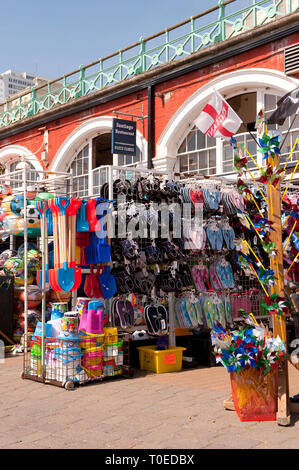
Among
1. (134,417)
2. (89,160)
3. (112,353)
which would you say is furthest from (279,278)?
(89,160)

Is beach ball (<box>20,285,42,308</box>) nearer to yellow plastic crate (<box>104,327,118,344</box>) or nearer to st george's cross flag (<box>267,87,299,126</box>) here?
yellow plastic crate (<box>104,327,118,344</box>)

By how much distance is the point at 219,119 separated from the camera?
6348 mm

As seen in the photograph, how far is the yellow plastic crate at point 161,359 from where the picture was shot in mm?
7781

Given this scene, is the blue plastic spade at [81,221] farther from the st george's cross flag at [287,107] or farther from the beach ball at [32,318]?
the st george's cross flag at [287,107]

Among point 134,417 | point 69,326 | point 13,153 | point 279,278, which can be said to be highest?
point 13,153

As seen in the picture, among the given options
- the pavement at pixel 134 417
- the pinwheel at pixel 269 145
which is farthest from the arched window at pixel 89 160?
the pinwheel at pixel 269 145

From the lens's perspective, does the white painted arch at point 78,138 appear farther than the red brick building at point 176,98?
Yes

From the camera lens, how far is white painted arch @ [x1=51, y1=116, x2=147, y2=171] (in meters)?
16.7

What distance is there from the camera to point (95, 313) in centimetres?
716

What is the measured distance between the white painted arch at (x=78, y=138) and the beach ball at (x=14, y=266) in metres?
6.59

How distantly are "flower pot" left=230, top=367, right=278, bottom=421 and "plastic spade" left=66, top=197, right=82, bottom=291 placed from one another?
2938mm

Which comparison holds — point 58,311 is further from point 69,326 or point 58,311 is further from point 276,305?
point 276,305

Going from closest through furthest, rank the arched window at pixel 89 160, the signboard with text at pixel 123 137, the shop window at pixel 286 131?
the shop window at pixel 286 131, the signboard with text at pixel 123 137, the arched window at pixel 89 160

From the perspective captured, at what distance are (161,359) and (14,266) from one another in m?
3.53
